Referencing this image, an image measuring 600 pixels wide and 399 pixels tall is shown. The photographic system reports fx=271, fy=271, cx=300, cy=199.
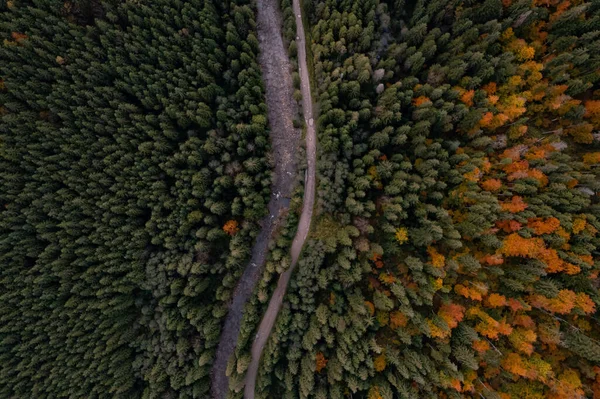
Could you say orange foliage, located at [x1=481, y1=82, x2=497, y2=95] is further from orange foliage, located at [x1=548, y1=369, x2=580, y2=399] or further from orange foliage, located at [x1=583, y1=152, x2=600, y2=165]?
orange foliage, located at [x1=548, y1=369, x2=580, y2=399]

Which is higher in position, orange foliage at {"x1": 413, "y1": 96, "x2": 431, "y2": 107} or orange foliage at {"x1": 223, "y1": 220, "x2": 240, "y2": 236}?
Answer: orange foliage at {"x1": 413, "y1": 96, "x2": 431, "y2": 107}

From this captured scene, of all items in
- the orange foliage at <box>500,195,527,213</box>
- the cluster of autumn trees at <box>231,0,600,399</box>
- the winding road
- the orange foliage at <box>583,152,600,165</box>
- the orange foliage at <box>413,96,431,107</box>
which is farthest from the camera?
the winding road

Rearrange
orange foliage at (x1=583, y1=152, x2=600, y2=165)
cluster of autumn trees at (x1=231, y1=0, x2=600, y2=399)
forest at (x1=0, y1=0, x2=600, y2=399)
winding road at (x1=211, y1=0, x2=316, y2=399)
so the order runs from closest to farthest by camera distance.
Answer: cluster of autumn trees at (x1=231, y1=0, x2=600, y2=399)
orange foliage at (x1=583, y1=152, x2=600, y2=165)
forest at (x1=0, y1=0, x2=600, y2=399)
winding road at (x1=211, y1=0, x2=316, y2=399)

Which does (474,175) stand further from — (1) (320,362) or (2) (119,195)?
(2) (119,195)

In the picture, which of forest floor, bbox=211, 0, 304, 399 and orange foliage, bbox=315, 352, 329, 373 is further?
forest floor, bbox=211, 0, 304, 399

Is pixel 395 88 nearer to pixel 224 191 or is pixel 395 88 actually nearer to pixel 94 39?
pixel 224 191

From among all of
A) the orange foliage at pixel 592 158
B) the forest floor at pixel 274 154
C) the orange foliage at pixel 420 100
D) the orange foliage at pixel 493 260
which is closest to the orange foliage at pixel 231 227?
the forest floor at pixel 274 154

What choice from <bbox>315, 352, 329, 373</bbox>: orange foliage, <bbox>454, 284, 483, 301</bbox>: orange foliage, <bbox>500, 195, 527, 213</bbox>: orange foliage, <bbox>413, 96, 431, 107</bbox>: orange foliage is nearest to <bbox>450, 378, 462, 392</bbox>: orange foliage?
<bbox>454, 284, 483, 301</bbox>: orange foliage
